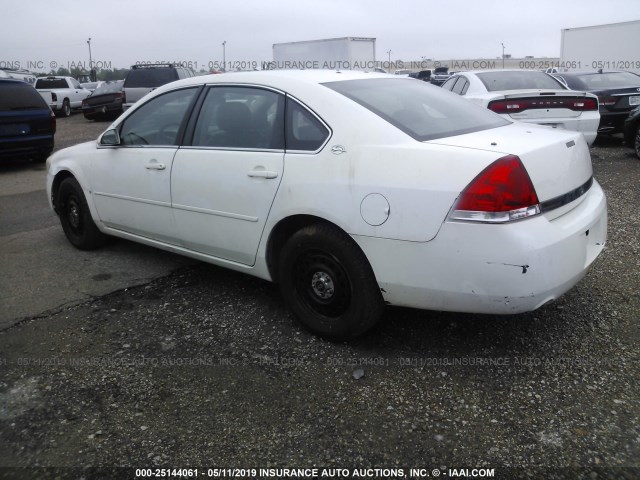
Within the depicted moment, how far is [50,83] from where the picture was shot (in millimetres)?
23938

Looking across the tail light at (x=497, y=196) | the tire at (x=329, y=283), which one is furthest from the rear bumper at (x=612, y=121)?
the tire at (x=329, y=283)

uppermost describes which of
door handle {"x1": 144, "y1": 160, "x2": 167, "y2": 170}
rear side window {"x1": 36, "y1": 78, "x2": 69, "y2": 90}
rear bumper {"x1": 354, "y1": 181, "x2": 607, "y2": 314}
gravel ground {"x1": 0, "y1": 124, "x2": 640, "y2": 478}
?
rear side window {"x1": 36, "y1": 78, "x2": 69, "y2": 90}

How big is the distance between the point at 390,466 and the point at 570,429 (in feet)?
2.73

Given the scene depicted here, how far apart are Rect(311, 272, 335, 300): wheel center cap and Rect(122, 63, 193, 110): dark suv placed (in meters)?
15.1

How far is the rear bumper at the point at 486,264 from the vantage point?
8.48 ft

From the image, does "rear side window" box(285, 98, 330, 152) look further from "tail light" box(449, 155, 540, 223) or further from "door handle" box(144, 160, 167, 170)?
"door handle" box(144, 160, 167, 170)

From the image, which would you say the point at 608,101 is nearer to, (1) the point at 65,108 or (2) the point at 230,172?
(2) the point at 230,172

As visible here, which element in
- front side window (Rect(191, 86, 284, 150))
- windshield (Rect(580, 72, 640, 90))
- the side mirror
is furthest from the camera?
windshield (Rect(580, 72, 640, 90))

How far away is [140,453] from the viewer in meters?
2.43

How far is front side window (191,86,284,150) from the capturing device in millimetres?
3434

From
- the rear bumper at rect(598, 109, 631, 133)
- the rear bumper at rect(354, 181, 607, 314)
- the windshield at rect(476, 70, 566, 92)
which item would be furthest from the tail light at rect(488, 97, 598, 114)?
the rear bumper at rect(354, 181, 607, 314)

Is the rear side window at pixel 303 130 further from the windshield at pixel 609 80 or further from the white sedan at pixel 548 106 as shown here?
the windshield at pixel 609 80

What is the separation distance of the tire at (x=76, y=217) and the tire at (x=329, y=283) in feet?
7.87

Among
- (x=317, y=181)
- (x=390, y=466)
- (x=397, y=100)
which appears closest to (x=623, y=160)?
(x=397, y=100)
